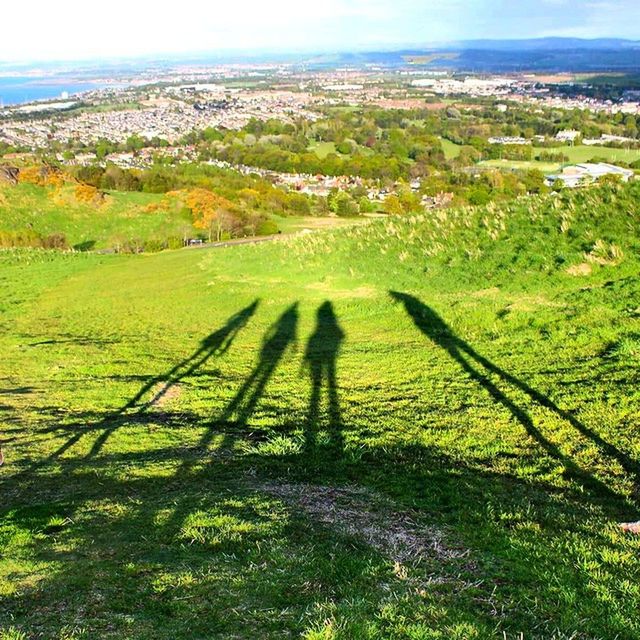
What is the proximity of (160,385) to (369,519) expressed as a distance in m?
7.37

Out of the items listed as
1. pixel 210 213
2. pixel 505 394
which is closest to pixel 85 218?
pixel 210 213

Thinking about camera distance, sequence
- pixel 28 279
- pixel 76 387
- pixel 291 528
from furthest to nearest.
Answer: pixel 28 279, pixel 76 387, pixel 291 528

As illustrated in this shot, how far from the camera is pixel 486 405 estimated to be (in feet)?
30.7

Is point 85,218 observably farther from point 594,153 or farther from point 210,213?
point 594,153

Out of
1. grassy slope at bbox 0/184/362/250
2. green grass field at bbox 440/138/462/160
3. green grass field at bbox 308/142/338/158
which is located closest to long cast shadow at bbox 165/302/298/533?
grassy slope at bbox 0/184/362/250

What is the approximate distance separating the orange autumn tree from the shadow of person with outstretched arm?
144ft

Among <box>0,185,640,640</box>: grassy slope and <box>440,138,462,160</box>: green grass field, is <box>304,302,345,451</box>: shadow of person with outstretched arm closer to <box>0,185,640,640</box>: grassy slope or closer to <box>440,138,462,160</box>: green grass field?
<box>0,185,640,640</box>: grassy slope

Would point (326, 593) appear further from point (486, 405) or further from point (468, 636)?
point (486, 405)

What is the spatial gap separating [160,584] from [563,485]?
464 cm

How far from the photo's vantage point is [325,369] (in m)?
12.3

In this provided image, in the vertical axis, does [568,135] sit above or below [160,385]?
above

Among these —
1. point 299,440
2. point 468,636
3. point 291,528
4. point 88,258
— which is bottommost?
point 88,258

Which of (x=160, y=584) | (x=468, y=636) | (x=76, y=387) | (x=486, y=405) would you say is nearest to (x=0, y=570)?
(x=160, y=584)

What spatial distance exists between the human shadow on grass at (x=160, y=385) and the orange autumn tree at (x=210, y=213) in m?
42.7
